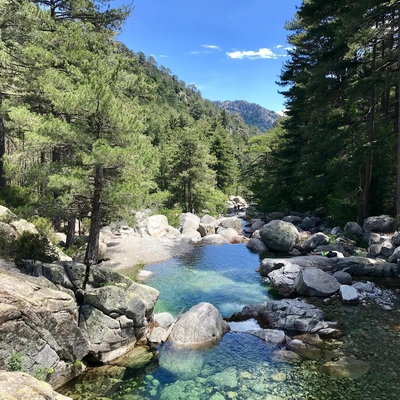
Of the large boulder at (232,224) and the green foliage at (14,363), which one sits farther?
the large boulder at (232,224)

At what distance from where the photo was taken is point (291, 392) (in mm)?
6703

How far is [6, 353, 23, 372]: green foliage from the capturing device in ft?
19.5

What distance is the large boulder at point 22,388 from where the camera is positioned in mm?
4105

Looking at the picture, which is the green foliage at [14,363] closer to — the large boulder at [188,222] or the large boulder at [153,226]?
the large boulder at [153,226]

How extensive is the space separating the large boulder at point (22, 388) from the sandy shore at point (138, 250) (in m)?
11.0

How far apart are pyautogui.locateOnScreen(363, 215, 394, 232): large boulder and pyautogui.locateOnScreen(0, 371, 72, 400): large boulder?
16584 millimetres

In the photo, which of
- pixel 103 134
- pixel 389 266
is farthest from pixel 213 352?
pixel 389 266

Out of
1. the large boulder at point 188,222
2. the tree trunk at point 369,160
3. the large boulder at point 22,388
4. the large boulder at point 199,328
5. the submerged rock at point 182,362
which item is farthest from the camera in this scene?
the large boulder at point 188,222

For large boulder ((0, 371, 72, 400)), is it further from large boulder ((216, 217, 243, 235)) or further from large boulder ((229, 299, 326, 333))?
large boulder ((216, 217, 243, 235))

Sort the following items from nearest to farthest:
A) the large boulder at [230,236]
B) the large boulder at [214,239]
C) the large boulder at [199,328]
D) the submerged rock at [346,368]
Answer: the submerged rock at [346,368] → the large boulder at [199,328] → the large boulder at [214,239] → the large boulder at [230,236]

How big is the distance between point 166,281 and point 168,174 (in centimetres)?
1825

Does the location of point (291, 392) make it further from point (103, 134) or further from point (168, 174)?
point (168, 174)

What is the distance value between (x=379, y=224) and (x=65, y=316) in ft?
51.0

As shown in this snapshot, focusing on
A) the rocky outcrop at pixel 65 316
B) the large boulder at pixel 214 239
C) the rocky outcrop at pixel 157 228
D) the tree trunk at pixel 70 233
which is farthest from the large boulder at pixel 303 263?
the rocky outcrop at pixel 157 228
